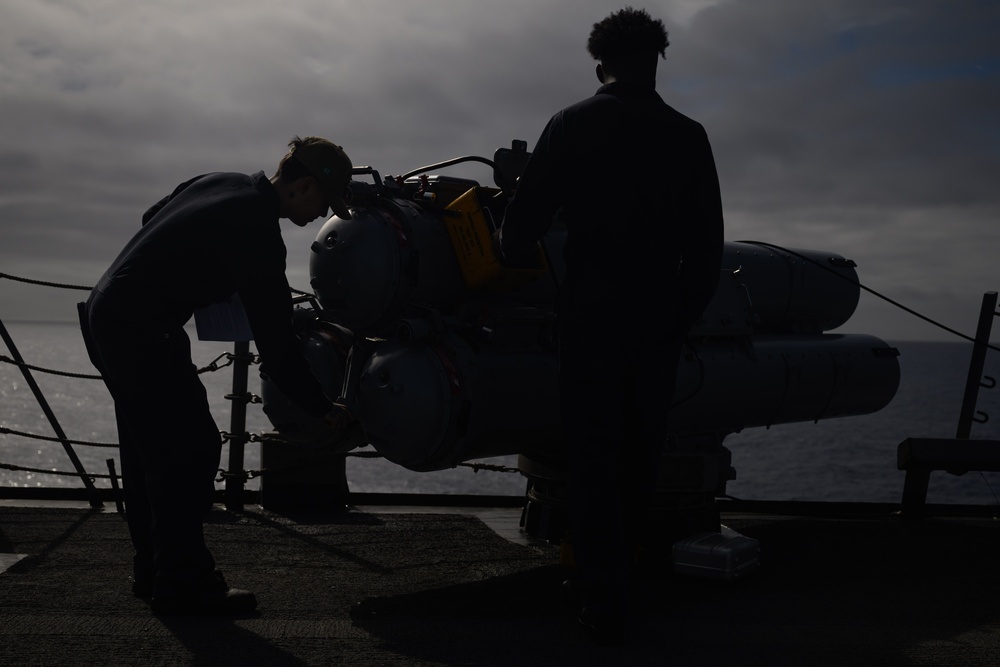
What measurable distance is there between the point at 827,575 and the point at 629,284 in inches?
81.2

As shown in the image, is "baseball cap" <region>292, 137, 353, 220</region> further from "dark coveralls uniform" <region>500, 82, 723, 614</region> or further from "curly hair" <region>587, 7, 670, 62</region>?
"curly hair" <region>587, 7, 670, 62</region>

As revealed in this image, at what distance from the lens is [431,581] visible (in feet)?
14.6

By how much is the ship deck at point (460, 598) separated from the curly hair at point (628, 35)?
199 cm

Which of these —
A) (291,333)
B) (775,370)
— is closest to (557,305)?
(291,333)

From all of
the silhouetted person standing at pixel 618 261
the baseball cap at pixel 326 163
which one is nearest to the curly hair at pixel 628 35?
the silhouetted person standing at pixel 618 261

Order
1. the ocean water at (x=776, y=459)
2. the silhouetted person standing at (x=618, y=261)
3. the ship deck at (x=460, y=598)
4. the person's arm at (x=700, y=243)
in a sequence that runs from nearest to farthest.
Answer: the ship deck at (x=460, y=598) → the silhouetted person standing at (x=618, y=261) → the person's arm at (x=700, y=243) → the ocean water at (x=776, y=459)

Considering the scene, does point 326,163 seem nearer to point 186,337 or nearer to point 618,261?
point 186,337

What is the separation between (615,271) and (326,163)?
1.11 m

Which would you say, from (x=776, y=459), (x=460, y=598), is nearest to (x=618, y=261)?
(x=460, y=598)

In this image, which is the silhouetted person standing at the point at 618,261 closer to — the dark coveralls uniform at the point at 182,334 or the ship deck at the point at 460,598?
the ship deck at the point at 460,598

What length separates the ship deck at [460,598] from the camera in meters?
3.28

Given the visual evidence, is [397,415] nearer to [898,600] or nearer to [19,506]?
[898,600]

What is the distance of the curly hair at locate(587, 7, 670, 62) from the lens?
12.1 ft

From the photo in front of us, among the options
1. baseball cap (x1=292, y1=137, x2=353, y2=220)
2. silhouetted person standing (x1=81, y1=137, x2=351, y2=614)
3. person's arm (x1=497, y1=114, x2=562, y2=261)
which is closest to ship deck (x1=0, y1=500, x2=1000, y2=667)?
silhouetted person standing (x1=81, y1=137, x2=351, y2=614)
